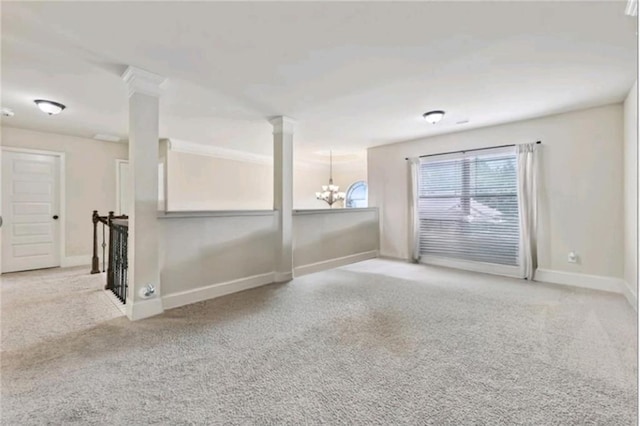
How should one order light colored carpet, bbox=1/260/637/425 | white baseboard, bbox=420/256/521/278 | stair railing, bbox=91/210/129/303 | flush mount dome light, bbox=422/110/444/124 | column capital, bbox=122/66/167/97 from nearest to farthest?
light colored carpet, bbox=1/260/637/425 → column capital, bbox=122/66/167/97 → stair railing, bbox=91/210/129/303 → flush mount dome light, bbox=422/110/444/124 → white baseboard, bbox=420/256/521/278

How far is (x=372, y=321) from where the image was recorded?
280 centimetres

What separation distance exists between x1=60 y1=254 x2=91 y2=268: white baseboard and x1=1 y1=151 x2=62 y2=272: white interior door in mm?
96

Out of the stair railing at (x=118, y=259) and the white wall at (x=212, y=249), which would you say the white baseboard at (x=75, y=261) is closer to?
the stair railing at (x=118, y=259)

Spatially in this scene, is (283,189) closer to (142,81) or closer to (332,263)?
(332,263)

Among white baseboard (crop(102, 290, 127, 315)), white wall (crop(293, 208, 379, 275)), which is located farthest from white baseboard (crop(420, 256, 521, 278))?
white baseboard (crop(102, 290, 127, 315))

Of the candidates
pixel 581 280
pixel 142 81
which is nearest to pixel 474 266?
pixel 581 280

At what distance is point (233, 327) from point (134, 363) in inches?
31.5

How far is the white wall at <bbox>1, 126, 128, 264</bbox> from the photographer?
17.2ft

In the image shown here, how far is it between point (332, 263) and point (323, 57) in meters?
3.53

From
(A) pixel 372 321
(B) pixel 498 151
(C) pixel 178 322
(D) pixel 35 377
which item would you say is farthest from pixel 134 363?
(B) pixel 498 151

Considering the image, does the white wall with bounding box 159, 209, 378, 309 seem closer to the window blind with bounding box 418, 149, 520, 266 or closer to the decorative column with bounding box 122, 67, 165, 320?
the decorative column with bounding box 122, 67, 165, 320

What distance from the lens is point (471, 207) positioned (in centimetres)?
501

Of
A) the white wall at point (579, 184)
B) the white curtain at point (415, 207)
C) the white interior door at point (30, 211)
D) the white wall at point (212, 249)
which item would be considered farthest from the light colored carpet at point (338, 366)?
the white curtain at point (415, 207)

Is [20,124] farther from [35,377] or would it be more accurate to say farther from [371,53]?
[371,53]
